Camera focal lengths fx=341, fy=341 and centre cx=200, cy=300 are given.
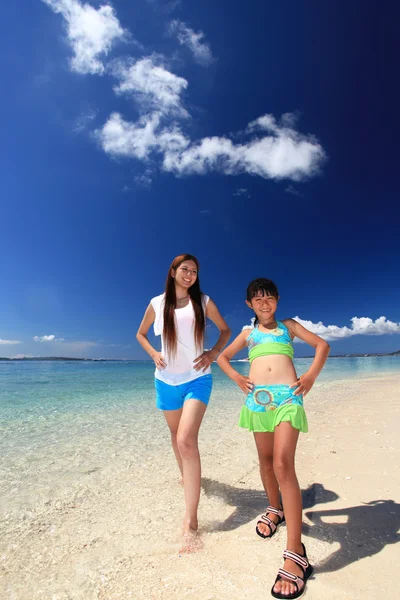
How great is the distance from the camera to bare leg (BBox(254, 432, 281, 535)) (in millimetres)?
3004

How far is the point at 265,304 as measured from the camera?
3.16 m

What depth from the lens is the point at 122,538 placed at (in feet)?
10.4

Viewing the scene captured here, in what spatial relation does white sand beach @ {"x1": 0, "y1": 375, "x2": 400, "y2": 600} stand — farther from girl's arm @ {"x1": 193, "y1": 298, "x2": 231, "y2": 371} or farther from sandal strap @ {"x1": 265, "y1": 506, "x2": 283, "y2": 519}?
girl's arm @ {"x1": 193, "y1": 298, "x2": 231, "y2": 371}

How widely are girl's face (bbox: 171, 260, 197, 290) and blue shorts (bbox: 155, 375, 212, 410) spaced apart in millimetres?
968

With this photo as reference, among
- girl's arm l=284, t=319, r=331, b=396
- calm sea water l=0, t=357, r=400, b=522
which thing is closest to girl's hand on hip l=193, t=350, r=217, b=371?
girl's arm l=284, t=319, r=331, b=396

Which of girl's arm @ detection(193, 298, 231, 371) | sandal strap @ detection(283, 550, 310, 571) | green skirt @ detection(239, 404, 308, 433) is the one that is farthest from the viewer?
girl's arm @ detection(193, 298, 231, 371)

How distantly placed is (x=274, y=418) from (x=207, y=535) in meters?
1.30

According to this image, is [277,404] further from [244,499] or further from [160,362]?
[244,499]

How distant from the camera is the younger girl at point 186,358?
3080mm

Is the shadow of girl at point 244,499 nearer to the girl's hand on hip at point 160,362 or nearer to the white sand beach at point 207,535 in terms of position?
the white sand beach at point 207,535

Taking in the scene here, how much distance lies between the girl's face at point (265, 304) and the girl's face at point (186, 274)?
2.38ft

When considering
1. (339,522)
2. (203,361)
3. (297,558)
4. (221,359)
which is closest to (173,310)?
(203,361)

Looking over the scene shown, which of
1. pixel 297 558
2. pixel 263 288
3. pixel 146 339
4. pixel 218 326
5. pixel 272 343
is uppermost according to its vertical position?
pixel 263 288

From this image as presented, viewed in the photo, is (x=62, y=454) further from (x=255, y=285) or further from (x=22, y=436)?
(x=255, y=285)
